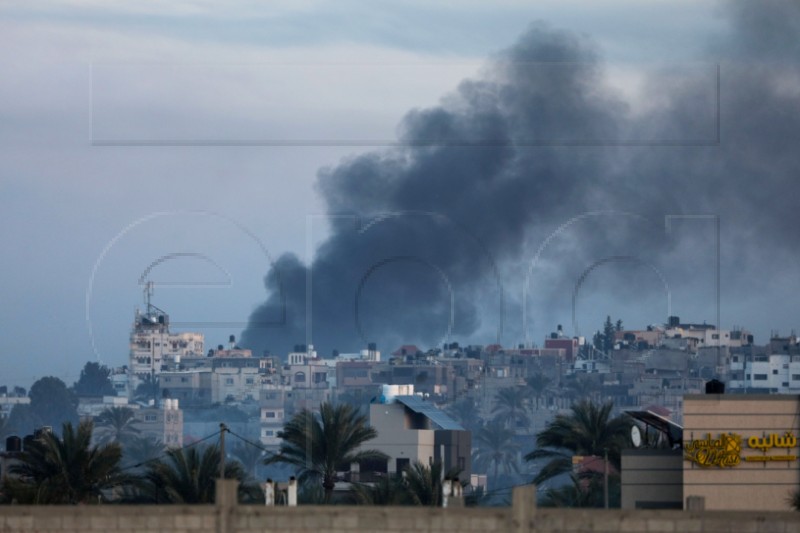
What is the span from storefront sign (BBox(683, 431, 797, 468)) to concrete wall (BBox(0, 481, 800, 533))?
14.3m

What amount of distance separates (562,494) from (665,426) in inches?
1366

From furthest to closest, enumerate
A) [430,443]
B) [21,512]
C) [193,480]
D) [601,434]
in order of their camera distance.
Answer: [430,443], [601,434], [193,480], [21,512]

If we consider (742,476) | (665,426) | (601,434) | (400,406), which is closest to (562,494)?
(601,434)

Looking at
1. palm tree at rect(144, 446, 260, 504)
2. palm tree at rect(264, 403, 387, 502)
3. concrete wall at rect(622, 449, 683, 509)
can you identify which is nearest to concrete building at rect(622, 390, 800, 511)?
concrete wall at rect(622, 449, 683, 509)

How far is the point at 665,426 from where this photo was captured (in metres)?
59.4

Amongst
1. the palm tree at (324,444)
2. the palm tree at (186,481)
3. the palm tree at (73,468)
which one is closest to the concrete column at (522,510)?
the palm tree at (186,481)

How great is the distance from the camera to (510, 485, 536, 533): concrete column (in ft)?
126

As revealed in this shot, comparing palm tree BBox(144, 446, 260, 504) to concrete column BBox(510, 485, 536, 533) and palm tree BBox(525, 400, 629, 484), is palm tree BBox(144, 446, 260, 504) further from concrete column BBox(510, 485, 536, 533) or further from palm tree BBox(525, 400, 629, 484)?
concrete column BBox(510, 485, 536, 533)

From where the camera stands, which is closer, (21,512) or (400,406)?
(21,512)

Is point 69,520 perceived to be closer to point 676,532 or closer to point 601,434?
point 676,532

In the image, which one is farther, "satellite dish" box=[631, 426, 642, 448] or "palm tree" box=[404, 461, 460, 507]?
"palm tree" box=[404, 461, 460, 507]

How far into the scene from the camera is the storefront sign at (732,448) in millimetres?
53281

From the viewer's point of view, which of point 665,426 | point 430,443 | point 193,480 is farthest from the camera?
point 430,443

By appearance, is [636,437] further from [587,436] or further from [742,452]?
[587,436]
